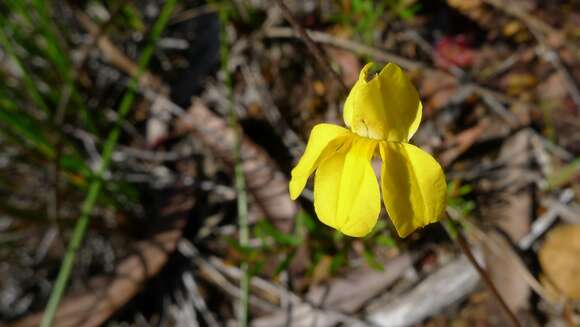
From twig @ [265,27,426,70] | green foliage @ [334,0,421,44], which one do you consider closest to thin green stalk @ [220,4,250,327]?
twig @ [265,27,426,70]

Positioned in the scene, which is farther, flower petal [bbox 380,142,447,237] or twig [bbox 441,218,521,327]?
twig [bbox 441,218,521,327]

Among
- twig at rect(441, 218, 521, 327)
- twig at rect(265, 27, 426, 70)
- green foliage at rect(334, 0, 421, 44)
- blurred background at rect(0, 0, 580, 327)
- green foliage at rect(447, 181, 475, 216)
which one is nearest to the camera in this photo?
twig at rect(441, 218, 521, 327)

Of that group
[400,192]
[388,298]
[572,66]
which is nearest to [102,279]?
[388,298]

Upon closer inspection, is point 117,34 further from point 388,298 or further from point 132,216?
point 388,298

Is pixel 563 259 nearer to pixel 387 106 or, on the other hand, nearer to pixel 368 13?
pixel 368 13

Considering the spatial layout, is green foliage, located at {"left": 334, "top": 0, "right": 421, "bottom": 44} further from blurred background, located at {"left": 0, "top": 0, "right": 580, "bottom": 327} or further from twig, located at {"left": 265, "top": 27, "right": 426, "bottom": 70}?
twig, located at {"left": 265, "top": 27, "right": 426, "bottom": 70}

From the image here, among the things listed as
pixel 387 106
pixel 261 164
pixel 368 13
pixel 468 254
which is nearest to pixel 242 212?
pixel 261 164
